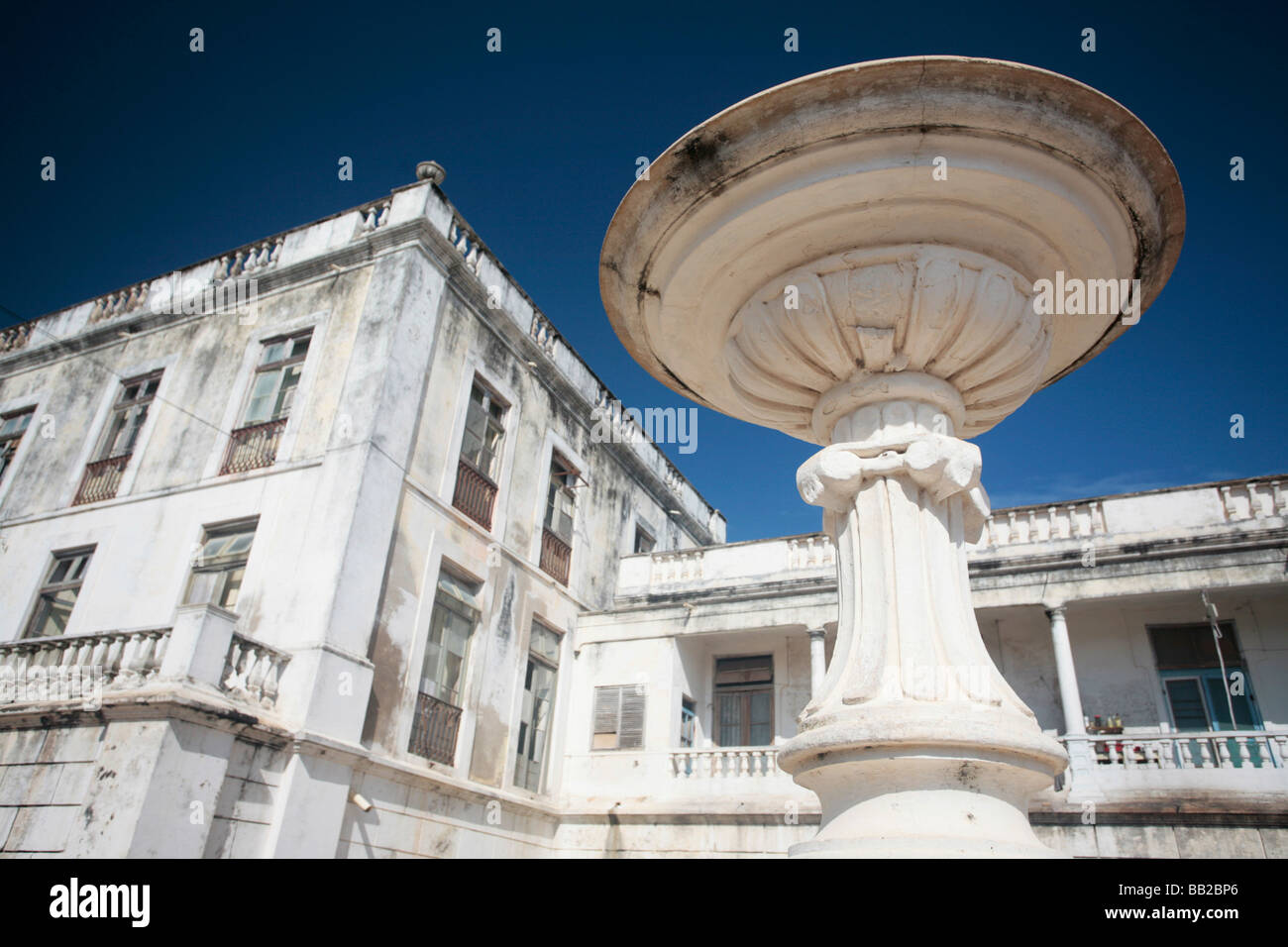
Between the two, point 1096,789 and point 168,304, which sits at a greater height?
point 168,304

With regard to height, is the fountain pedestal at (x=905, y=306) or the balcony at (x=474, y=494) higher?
the balcony at (x=474, y=494)

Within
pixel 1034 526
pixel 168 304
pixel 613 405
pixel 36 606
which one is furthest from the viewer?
pixel 613 405

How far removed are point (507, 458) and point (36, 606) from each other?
712 cm

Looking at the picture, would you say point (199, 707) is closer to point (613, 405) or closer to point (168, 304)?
point (168, 304)

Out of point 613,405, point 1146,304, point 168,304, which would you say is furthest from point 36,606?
point 1146,304

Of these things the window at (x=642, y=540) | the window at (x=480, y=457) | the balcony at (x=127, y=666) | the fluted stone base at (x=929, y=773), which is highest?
the window at (x=642, y=540)

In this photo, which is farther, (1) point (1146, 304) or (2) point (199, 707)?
(2) point (199, 707)

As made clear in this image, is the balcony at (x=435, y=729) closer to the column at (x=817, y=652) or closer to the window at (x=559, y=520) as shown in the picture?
the window at (x=559, y=520)

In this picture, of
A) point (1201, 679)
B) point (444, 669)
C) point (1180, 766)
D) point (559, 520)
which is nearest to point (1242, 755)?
point (1180, 766)

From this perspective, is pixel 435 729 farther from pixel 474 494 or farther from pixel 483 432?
pixel 483 432

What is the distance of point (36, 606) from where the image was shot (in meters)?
12.1

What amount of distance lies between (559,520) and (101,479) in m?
7.24

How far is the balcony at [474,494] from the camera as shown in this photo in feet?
40.8

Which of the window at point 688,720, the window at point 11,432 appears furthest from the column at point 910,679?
the window at point 11,432
